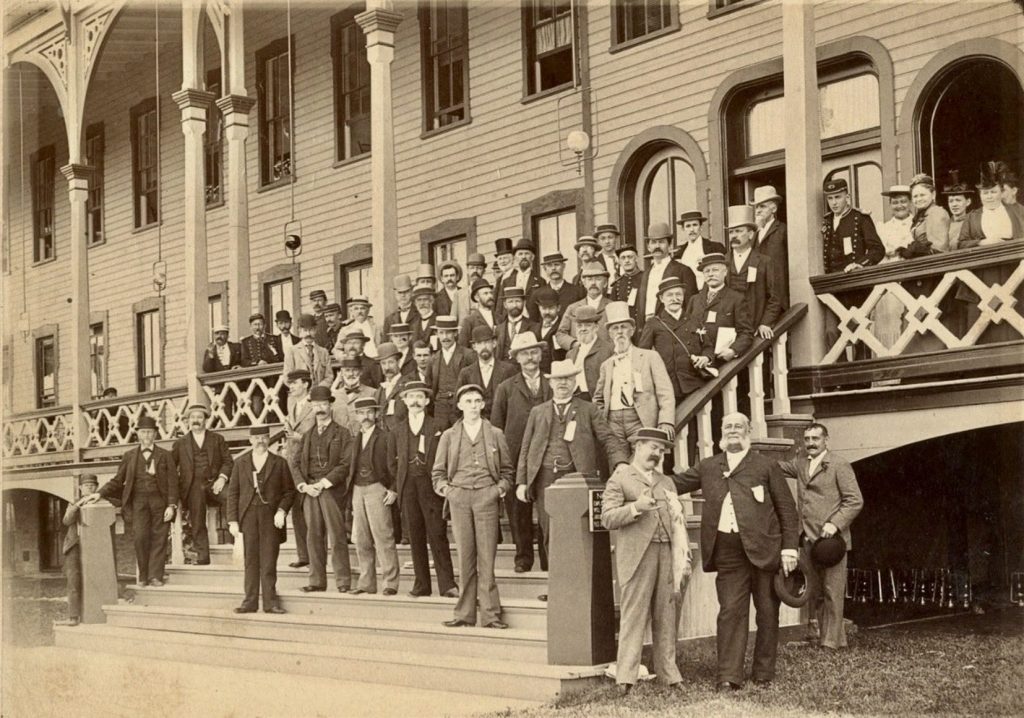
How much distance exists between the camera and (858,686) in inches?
368

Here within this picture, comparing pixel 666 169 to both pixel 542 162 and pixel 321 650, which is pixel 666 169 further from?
pixel 321 650

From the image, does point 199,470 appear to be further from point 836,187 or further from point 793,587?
point 793,587

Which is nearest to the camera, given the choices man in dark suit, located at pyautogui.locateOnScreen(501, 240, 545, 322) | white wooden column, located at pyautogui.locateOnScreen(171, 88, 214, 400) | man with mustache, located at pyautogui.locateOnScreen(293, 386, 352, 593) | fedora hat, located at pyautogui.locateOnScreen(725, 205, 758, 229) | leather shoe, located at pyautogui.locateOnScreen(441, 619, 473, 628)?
leather shoe, located at pyautogui.locateOnScreen(441, 619, 473, 628)

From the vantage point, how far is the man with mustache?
1325 centimetres

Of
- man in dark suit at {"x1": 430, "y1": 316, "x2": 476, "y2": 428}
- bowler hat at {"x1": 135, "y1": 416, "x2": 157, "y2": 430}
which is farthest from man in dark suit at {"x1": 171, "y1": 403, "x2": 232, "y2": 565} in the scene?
man in dark suit at {"x1": 430, "y1": 316, "x2": 476, "y2": 428}

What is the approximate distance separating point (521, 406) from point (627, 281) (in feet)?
7.01

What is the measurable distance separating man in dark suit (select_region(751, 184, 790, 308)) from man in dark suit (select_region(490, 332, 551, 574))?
2.24 metres

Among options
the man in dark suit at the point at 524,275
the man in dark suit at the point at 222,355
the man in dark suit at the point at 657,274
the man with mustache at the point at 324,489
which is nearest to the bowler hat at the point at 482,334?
the man in dark suit at the point at 524,275

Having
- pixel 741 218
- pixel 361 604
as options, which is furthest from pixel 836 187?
pixel 361 604

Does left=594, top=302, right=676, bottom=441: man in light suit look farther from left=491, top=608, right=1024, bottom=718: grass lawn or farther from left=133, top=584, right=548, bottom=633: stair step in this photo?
left=491, top=608, right=1024, bottom=718: grass lawn

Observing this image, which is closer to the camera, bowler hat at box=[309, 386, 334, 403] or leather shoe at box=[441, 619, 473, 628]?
leather shoe at box=[441, 619, 473, 628]

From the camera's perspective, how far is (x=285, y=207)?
2338cm

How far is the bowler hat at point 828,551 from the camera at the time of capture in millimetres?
11062

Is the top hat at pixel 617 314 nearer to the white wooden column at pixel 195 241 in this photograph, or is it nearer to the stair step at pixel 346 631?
the stair step at pixel 346 631
